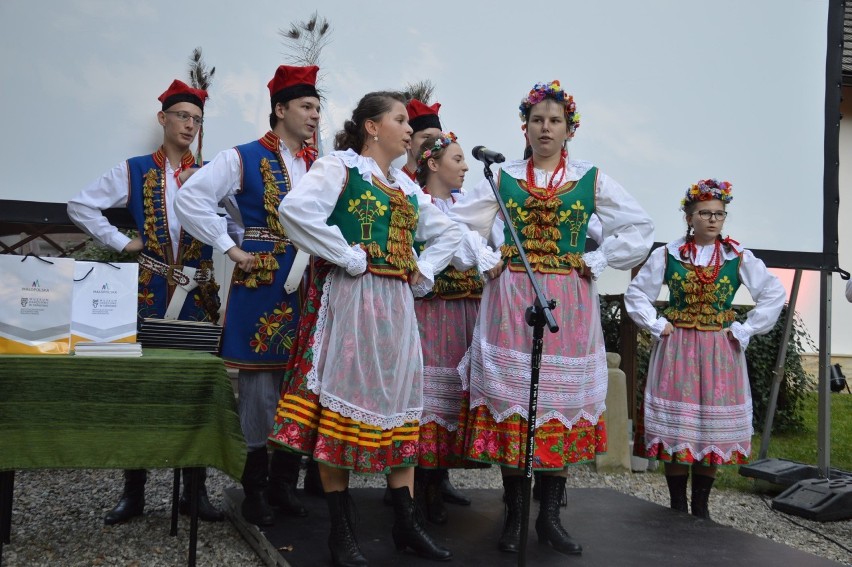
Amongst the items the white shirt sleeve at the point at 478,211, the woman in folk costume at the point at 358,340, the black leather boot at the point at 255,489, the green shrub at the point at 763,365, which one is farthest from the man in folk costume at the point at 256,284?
the green shrub at the point at 763,365

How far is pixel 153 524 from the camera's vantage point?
3.90m

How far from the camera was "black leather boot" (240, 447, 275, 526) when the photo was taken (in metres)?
3.64

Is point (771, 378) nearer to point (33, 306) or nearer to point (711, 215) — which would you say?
point (711, 215)

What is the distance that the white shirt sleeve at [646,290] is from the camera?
4.72 metres

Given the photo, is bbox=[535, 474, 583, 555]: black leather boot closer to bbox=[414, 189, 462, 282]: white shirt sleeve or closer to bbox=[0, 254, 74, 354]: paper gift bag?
bbox=[414, 189, 462, 282]: white shirt sleeve

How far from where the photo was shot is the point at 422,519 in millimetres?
3604

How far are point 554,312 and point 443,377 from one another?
689mm

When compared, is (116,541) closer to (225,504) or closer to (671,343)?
(225,504)

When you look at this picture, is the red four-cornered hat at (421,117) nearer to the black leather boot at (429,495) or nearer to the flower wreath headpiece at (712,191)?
the flower wreath headpiece at (712,191)

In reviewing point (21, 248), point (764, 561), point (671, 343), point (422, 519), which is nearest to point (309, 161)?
point (422, 519)

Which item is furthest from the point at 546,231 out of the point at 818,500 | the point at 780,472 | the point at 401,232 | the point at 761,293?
the point at 780,472

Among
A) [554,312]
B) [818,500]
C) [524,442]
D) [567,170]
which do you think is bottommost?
[818,500]

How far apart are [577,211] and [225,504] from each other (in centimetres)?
217

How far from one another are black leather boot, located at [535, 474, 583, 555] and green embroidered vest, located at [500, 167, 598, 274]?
873 millimetres
